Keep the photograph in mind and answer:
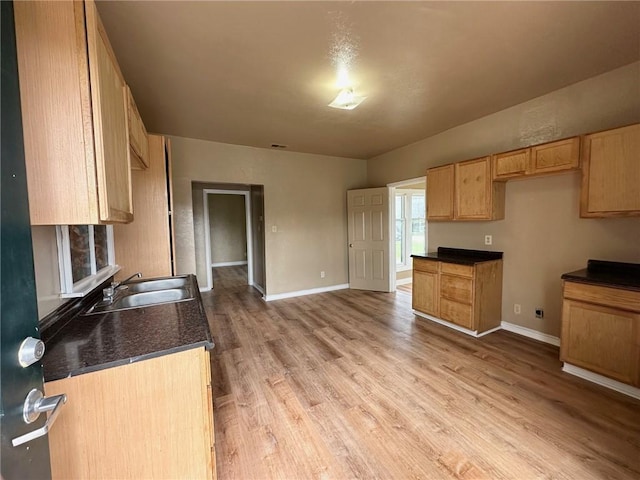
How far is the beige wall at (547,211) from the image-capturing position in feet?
7.73

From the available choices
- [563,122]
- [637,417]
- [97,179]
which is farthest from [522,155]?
[97,179]

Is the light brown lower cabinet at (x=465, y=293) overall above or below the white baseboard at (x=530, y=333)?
above

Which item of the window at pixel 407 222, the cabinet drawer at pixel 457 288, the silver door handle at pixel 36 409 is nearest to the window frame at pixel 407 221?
the window at pixel 407 222

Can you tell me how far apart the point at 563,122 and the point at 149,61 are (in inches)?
150

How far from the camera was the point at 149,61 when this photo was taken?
2.08 m

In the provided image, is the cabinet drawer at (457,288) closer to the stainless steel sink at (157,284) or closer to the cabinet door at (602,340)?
the cabinet door at (602,340)

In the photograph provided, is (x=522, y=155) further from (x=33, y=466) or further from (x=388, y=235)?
(x=33, y=466)

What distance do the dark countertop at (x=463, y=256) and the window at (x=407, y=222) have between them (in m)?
2.08

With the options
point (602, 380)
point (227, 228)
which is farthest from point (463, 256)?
point (227, 228)

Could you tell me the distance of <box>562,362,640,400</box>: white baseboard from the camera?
2.06m

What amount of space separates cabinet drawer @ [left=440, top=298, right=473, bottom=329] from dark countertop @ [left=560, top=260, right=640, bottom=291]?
1035mm

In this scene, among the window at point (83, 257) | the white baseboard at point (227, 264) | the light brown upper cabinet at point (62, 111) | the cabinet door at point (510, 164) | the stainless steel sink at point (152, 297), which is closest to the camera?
the light brown upper cabinet at point (62, 111)

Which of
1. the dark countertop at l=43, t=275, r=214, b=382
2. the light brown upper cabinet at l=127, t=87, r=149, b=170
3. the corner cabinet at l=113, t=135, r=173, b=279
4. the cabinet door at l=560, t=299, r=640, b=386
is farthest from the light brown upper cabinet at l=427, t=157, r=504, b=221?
the light brown upper cabinet at l=127, t=87, r=149, b=170

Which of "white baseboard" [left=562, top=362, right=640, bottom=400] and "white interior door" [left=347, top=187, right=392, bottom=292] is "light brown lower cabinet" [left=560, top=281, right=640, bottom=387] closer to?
"white baseboard" [left=562, top=362, right=640, bottom=400]
